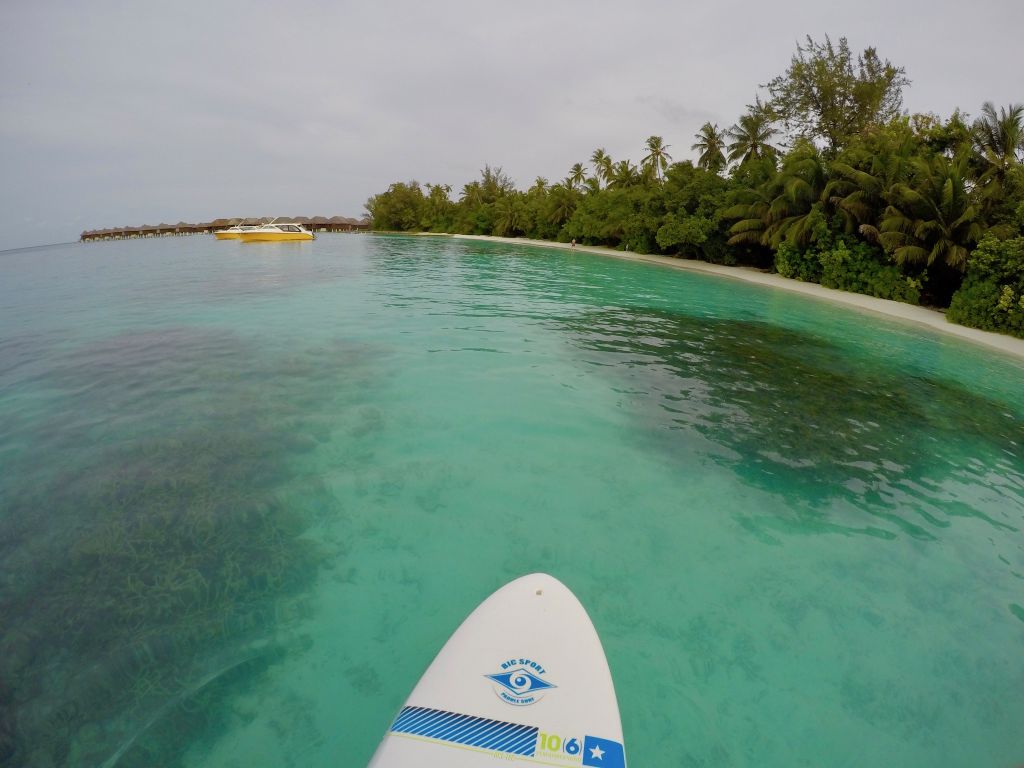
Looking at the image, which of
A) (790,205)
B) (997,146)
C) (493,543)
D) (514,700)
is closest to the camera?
(514,700)

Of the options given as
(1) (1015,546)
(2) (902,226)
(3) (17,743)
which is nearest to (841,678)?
(1) (1015,546)

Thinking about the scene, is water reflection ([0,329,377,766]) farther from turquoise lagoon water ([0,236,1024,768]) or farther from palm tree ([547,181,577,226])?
palm tree ([547,181,577,226])

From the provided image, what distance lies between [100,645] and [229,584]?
0.86 metres

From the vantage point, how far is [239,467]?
589cm

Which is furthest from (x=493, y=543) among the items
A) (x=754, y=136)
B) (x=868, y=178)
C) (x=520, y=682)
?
(x=754, y=136)

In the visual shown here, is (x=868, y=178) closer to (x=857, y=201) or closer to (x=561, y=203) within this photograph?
(x=857, y=201)

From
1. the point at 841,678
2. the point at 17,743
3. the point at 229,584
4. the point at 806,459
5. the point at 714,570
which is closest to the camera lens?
the point at 17,743

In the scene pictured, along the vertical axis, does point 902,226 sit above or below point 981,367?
above

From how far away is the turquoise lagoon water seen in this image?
10.5 ft

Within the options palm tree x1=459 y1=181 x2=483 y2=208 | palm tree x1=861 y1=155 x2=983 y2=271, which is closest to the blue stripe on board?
palm tree x1=861 y1=155 x2=983 y2=271

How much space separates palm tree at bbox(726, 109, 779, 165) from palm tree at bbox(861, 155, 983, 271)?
49.6 ft

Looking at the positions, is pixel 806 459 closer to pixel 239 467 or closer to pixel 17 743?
pixel 239 467

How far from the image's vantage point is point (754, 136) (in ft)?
106

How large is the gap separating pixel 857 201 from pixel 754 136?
14.7 m
